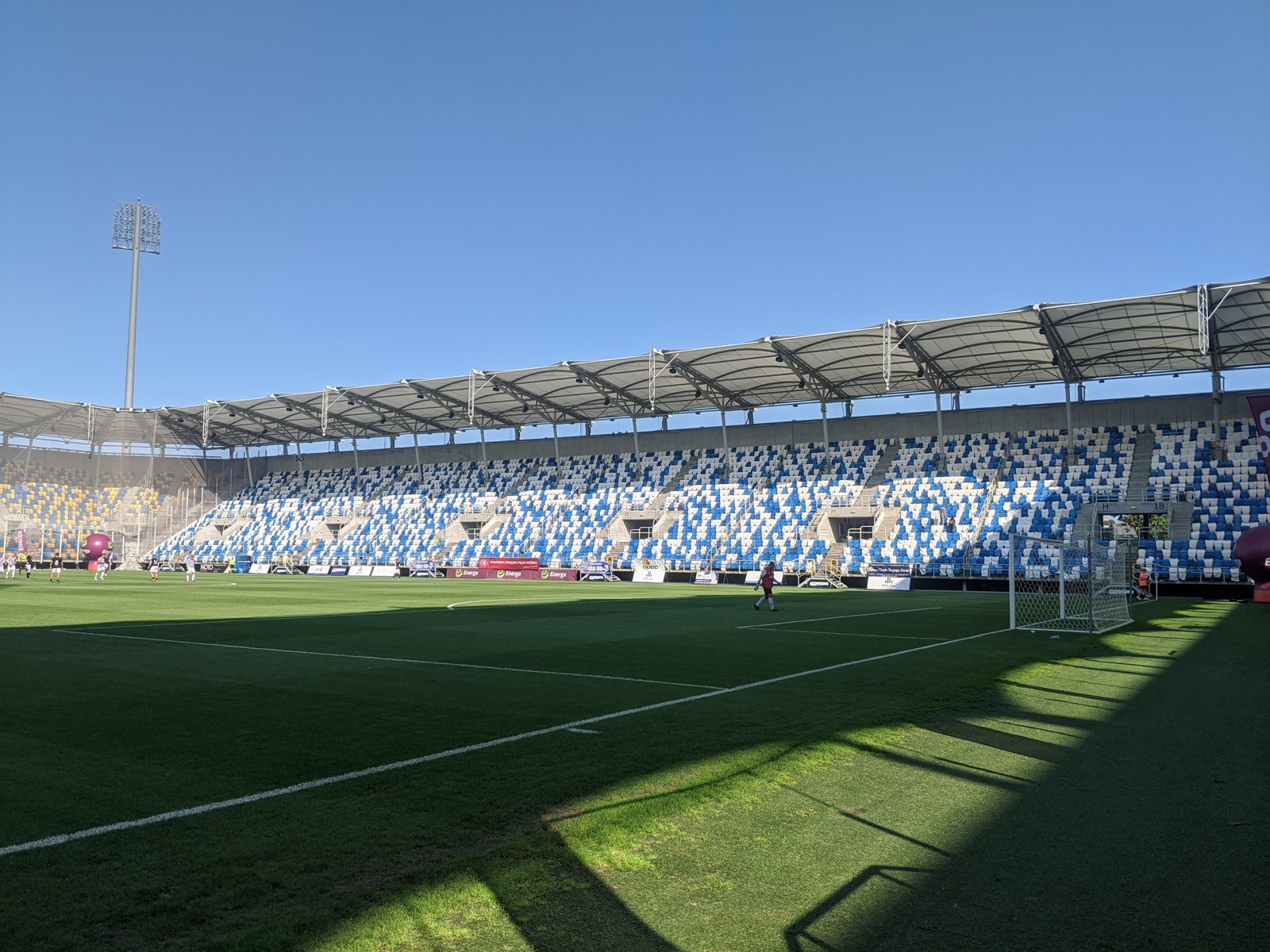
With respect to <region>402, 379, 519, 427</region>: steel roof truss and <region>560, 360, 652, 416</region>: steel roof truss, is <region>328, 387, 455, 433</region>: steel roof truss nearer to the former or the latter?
<region>402, 379, 519, 427</region>: steel roof truss

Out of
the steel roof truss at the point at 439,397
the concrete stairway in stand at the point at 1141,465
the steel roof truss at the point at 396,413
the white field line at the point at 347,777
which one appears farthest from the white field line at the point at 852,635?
the steel roof truss at the point at 396,413

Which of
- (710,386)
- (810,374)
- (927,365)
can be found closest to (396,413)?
(710,386)

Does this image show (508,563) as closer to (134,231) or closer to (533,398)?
(533,398)

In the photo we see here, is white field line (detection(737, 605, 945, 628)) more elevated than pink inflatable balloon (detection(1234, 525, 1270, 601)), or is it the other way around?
pink inflatable balloon (detection(1234, 525, 1270, 601))

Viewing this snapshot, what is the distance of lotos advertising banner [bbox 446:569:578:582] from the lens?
175 feet

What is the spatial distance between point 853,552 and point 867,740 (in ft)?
133

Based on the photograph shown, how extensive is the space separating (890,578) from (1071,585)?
12.2 m

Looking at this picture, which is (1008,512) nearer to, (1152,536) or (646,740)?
(1152,536)

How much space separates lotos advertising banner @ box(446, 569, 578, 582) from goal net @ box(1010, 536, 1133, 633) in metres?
24.8

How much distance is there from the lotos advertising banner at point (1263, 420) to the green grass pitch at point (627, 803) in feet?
17.3

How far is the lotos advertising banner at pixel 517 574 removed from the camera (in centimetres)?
5345

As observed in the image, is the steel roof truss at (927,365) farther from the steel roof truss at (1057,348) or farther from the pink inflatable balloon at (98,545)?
the pink inflatable balloon at (98,545)

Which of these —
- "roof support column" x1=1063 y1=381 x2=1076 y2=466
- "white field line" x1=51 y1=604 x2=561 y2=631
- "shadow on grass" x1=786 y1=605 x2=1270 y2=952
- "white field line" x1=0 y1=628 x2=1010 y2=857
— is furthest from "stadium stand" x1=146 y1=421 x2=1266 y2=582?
"shadow on grass" x1=786 y1=605 x2=1270 y2=952

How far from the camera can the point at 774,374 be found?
52.2 meters
